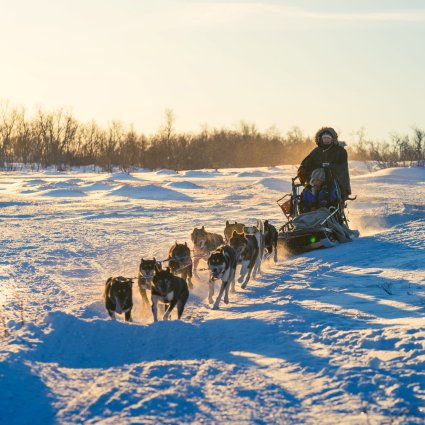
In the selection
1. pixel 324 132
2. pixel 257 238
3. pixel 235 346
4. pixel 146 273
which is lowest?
pixel 235 346

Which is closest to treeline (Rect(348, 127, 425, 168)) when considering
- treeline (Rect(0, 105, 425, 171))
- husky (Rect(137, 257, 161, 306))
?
treeline (Rect(0, 105, 425, 171))

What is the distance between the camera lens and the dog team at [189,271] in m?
5.67

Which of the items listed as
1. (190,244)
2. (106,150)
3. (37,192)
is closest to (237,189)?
(37,192)

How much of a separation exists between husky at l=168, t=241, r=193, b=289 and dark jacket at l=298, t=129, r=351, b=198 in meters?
3.30

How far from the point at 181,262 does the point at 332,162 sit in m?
3.69

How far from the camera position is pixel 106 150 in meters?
54.7

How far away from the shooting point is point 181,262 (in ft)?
23.8

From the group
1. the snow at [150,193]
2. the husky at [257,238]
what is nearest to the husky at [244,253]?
the husky at [257,238]

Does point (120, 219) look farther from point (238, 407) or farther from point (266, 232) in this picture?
point (238, 407)

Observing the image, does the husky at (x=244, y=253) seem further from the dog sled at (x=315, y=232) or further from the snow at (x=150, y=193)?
the snow at (x=150, y=193)

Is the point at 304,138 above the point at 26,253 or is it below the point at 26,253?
above

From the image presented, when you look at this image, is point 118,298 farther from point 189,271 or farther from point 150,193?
point 150,193

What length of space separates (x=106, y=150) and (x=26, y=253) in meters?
45.8

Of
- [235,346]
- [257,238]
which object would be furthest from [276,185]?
[235,346]
